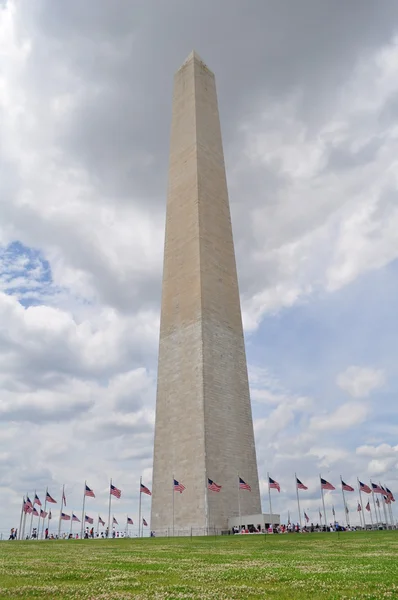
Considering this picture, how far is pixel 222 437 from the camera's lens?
137 feet

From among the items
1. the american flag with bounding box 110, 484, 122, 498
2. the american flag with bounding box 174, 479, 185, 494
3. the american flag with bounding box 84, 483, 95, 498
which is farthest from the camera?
the american flag with bounding box 84, 483, 95, 498

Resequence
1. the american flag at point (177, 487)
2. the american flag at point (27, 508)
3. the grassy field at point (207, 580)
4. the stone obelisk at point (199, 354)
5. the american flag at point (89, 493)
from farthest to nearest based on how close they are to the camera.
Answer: the american flag at point (27, 508), the american flag at point (89, 493), the stone obelisk at point (199, 354), the american flag at point (177, 487), the grassy field at point (207, 580)

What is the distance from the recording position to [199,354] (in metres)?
43.9

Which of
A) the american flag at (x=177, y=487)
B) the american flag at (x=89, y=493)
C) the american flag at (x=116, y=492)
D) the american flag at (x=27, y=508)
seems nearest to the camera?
the american flag at (x=177, y=487)

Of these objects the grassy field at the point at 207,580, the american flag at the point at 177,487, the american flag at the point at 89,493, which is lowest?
the grassy field at the point at 207,580

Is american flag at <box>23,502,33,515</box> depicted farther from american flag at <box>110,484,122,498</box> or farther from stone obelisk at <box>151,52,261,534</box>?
stone obelisk at <box>151,52,261,534</box>

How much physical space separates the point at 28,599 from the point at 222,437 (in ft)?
109

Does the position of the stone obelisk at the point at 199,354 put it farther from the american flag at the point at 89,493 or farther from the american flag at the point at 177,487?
the american flag at the point at 89,493

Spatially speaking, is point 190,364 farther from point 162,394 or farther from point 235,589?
point 235,589

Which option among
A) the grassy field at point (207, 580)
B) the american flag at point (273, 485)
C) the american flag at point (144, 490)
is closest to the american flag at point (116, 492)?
the american flag at point (144, 490)

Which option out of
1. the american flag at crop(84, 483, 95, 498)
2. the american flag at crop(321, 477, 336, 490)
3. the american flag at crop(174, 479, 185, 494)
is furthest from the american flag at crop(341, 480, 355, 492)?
the american flag at crop(84, 483, 95, 498)

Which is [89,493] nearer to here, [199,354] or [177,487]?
[177,487]

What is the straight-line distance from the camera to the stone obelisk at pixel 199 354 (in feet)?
134

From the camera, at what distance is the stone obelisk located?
1609 inches
